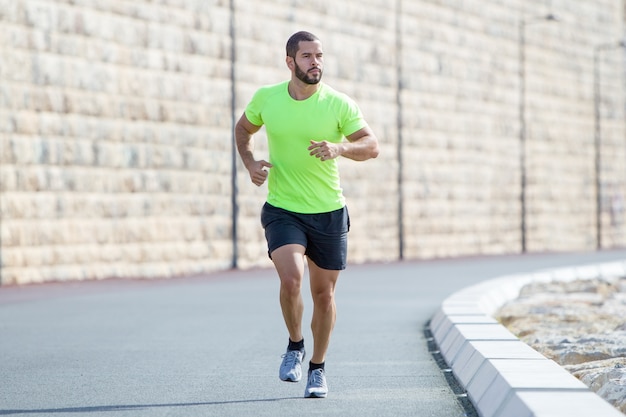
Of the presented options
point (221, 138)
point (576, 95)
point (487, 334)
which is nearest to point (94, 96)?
point (221, 138)

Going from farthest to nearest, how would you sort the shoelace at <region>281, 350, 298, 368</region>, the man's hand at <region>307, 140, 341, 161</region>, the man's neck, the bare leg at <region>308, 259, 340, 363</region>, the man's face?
the shoelace at <region>281, 350, 298, 368</region> < the bare leg at <region>308, 259, 340, 363</region> < the man's neck < the man's face < the man's hand at <region>307, 140, 341, 161</region>

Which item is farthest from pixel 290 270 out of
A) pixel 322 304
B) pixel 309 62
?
pixel 309 62

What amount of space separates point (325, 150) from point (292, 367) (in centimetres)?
141

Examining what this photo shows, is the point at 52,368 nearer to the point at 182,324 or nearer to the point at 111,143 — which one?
the point at 182,324

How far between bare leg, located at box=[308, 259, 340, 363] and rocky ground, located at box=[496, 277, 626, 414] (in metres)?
1.51

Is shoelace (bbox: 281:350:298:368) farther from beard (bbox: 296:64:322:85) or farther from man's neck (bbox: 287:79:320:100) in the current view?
beard (bbox: 296:64:322:85)

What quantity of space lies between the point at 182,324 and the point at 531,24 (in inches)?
988

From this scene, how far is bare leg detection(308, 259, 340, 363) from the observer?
8328 mm

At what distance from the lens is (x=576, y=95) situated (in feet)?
129

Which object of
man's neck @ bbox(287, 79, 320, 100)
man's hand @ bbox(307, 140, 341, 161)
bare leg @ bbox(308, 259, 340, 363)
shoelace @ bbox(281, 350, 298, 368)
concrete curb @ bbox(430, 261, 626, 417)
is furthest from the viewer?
shoelace @ bbox(281, 350, 298, 368)

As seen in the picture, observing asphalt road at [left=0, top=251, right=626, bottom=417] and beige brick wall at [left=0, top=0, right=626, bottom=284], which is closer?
asphalt road at [left=0, top=251, right=626, bottom=417]

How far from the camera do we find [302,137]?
8.13 metres

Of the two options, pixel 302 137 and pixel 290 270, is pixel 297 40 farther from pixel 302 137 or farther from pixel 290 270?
pixel 290 270

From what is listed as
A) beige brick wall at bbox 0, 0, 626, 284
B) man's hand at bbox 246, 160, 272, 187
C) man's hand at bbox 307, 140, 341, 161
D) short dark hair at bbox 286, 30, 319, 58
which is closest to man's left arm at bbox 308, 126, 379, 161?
man's hand at bbox 307, 140, 341, 161
